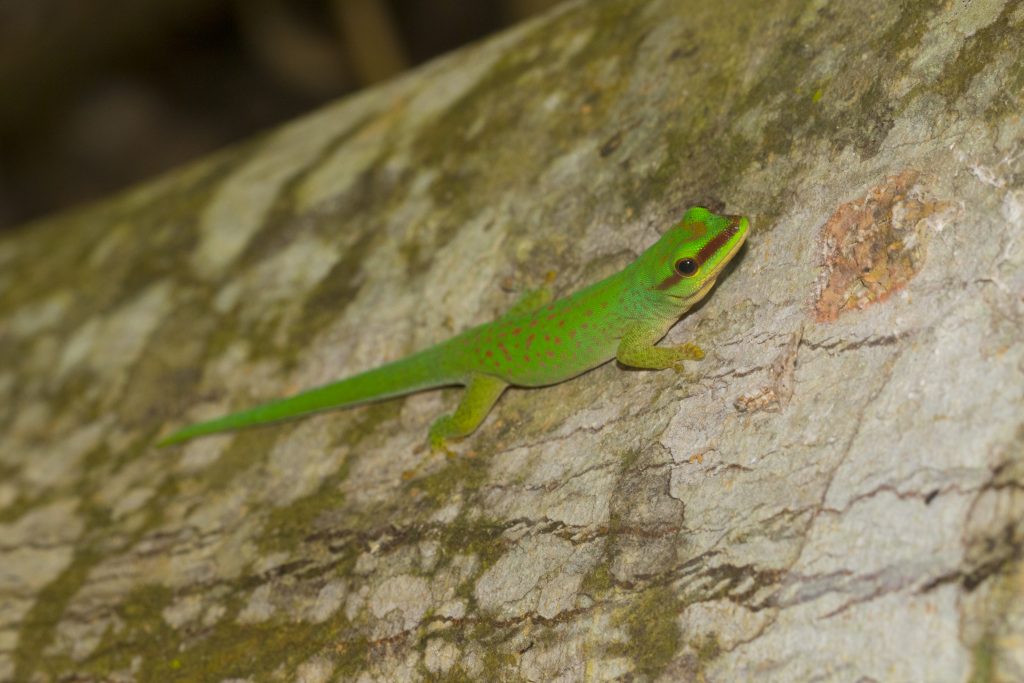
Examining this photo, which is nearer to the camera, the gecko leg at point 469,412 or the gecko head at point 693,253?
the gecko head at point 693,253

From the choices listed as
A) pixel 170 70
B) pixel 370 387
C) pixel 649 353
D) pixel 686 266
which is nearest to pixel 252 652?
pixel 370 387

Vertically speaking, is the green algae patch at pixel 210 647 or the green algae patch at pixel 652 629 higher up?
the green algae patch at pixel 210 647

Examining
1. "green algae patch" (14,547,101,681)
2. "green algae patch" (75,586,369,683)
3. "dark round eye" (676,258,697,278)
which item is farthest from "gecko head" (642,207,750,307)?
"green algae patch" (14,547,101,681)

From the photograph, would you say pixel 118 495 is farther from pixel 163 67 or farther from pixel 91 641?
pixel 163 67

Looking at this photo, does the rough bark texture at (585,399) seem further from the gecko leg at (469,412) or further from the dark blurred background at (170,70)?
the dark blurred background at (170,70)

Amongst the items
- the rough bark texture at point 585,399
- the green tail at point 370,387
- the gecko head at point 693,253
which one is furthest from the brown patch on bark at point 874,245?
the green tail at point 370,387

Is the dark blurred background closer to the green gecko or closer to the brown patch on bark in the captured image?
the green gecko

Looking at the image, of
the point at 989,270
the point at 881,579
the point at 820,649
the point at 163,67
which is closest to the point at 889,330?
the point at 989,270

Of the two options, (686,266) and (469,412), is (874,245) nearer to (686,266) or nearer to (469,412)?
(686,266)

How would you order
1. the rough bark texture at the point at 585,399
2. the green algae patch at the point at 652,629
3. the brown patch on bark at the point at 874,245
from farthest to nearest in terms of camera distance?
the brown patch on bark at the point at 874,245
the green algae patch at the point at 652,629
the rough bark texture at the point at 585,399
